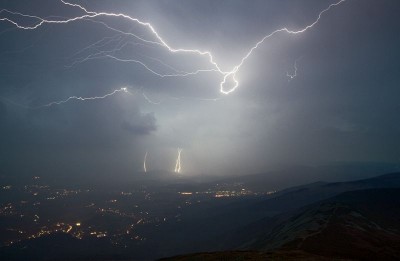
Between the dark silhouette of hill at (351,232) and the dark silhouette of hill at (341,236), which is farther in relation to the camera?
the dark silhouette of hill at (351,232)

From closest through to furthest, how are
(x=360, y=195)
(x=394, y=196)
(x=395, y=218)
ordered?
(x=395, y=218) → (x=394, y=196) → (x=360, y=195)

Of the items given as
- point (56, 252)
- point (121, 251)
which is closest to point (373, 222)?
point (121, 251)

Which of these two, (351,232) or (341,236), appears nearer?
(341,236)

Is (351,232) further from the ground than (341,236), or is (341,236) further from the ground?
(351,232)

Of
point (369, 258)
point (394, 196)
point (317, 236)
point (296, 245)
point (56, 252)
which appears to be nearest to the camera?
point (369, 258)

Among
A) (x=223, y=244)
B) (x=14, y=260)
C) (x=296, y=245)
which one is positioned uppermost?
(x=296, y=245)

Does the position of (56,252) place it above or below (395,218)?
below

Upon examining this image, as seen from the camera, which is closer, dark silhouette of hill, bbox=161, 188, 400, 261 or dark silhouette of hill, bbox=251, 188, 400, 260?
dark silhouette of hill, bbox=161, 188, 400, 261

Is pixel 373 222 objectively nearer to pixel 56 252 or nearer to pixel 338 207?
pixel 338 207

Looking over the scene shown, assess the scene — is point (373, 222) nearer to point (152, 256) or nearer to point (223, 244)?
point (223, 244)

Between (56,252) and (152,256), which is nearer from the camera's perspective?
(152,256)
